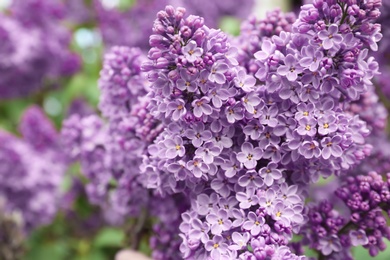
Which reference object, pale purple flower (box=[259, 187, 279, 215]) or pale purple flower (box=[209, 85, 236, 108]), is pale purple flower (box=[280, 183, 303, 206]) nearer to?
pale purple flower (box=[259, 187, 279, 215])

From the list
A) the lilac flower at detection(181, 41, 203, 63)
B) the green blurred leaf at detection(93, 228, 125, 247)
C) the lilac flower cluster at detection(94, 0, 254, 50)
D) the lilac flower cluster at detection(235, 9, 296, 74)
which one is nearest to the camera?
the lilac flower at detection(181, 41, 203, 63)

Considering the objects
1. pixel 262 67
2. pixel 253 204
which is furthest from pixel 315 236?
pixel 262 67

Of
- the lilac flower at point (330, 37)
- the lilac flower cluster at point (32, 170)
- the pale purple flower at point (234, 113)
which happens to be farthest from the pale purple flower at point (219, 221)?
the lilac flower cluster at point (32, 170)

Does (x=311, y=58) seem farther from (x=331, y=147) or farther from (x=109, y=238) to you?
(x=109, y=238)

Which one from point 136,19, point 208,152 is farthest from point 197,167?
point 136,19

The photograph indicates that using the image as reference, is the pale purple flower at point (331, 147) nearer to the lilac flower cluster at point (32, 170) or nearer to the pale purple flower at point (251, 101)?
the pale purple flower at point (251, 101)

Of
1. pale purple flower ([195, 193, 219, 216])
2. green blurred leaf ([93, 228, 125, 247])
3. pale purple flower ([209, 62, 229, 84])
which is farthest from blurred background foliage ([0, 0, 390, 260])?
pale purple flower ([209, 62, 229, 84])

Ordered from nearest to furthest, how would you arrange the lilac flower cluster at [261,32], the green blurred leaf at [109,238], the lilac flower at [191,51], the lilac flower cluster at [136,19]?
the lilac flower at [191,51]
the lilac flower cluster at [261,32]
the green blurred leaf at [109,238]
the lilac flower cluster at [136,19]
